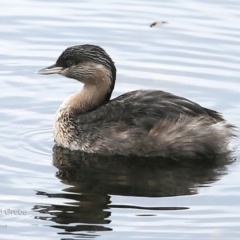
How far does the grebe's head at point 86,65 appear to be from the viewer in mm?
12508

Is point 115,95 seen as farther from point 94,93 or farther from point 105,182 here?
point 105,182

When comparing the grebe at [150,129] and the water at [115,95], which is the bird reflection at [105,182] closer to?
the water at [115,95]

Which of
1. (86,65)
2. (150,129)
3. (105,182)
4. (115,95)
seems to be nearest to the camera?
(105,182)

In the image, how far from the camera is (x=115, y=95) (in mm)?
13766

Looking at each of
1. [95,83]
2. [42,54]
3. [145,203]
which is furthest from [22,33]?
[145,203]

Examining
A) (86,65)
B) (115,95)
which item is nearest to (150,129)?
(86,65)

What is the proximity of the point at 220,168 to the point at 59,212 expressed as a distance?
227 centimetres

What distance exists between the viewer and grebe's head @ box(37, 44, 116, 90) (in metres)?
12.5

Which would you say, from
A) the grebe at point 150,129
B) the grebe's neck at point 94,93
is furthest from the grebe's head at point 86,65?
the grebe at point 150,129

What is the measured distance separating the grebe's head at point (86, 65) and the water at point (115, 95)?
73 cm

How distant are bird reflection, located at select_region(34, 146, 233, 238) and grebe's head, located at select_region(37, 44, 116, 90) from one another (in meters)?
0.94

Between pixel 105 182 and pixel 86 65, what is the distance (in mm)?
1945

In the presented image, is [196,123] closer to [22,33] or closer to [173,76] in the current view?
[173,76]

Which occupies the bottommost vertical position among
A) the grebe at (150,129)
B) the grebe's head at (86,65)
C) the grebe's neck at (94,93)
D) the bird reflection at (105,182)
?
the bird reflection at (105,182)
